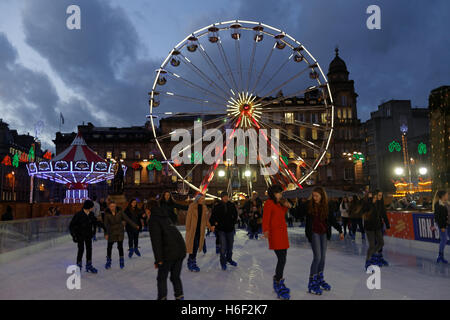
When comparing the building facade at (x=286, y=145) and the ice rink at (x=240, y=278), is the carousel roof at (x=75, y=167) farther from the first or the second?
the building facade at (x=286, y=145)

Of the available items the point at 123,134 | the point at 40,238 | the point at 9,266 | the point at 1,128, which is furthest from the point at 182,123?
the point at 9,266

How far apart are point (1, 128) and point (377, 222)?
66486mm

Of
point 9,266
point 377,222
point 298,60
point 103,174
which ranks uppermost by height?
point 298,60

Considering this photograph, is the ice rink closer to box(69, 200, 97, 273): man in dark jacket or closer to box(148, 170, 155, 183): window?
box(69, 200, 97, 273): man in dark jacket

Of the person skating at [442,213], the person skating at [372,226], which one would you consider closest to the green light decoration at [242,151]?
the person skating at [372,226]

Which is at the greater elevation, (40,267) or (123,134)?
(123,134)

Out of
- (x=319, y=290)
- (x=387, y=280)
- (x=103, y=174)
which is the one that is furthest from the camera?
(x=103, y=174)

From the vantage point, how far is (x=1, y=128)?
2404 inches

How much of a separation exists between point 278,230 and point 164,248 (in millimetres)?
1852

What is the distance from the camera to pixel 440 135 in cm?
1241

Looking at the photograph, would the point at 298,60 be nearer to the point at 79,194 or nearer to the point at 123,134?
the point at 79,194

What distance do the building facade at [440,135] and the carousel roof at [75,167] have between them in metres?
22.0

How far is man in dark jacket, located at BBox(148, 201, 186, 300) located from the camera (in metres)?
4.80

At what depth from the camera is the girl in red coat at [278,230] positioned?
5.73 meters
